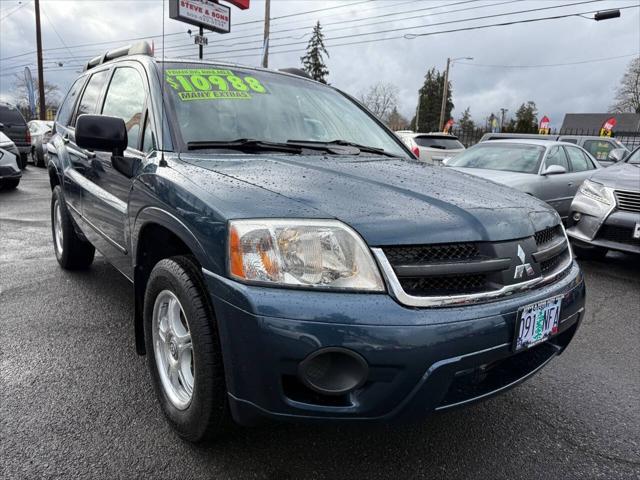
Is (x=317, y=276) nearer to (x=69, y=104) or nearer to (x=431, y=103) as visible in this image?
(x=69, y=104)

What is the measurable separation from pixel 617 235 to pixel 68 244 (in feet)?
17.3

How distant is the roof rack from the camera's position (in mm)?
3152

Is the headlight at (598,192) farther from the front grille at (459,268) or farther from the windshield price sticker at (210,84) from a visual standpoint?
the windshield price sticker at (210,84)

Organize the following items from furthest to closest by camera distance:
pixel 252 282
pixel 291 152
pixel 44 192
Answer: pixel 44 192 < pixel 291 152 < pixel 252 282

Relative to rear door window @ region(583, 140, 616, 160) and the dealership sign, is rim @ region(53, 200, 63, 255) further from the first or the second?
rear door window @ region(583, 140, 616, 160)

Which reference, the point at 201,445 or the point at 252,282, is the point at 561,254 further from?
the point at 201,445

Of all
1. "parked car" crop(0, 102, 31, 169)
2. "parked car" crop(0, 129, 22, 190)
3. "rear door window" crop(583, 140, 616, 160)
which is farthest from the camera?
"parked car" crop(0, 102, 31, 169)

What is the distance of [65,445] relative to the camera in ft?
6.65

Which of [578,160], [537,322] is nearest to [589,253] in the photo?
[578,160]

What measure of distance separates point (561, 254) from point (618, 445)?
890 mm

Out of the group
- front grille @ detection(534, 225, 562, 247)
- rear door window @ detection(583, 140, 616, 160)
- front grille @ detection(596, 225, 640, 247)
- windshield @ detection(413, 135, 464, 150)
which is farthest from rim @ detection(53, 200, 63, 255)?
rear door window @ detection(583, 140, 616, 160)

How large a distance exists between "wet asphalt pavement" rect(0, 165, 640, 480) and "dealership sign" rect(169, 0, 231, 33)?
13957 millimetres

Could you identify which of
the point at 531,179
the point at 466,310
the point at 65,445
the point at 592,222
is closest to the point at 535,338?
the point at 466,310

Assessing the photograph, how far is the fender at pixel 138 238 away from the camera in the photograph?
1.81 metres
